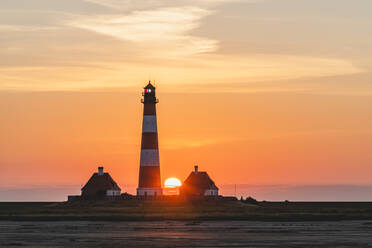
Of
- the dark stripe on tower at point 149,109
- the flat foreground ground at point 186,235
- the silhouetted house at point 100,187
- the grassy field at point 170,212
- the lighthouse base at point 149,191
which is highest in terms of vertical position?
the dark stripe on tower at point 149,109

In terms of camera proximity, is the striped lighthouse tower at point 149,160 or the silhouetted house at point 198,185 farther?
the silhouetted house at point 198,185

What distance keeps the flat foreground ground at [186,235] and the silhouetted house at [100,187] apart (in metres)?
42.2

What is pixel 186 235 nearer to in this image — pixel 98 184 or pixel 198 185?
pixel 98 184

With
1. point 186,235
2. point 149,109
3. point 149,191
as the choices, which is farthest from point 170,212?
point 186,235

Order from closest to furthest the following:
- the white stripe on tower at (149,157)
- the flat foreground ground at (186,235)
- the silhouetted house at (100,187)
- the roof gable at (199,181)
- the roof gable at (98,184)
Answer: the flat foreground ground at (186,235)
the white stripe on tower at (149,157)
the silhouetted house at (100,187)
the roof gable at (98,184)
the roof gable at (199,181)

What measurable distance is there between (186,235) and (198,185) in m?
60.0

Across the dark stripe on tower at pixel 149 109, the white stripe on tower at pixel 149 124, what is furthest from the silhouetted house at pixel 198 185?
the dark stripe on tower at pixel 149 109

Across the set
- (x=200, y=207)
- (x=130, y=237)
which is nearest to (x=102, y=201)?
(x=200, y=207)

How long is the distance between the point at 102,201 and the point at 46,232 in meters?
46.9

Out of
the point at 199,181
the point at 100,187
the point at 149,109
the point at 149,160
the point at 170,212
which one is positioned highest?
the point at 149,109

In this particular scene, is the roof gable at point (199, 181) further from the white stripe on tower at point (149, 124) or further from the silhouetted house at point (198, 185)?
the white stripe on tower at point (149, 124)

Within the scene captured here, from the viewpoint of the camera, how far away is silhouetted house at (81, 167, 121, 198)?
108562mm

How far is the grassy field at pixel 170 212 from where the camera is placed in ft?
242

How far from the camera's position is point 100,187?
109 m
